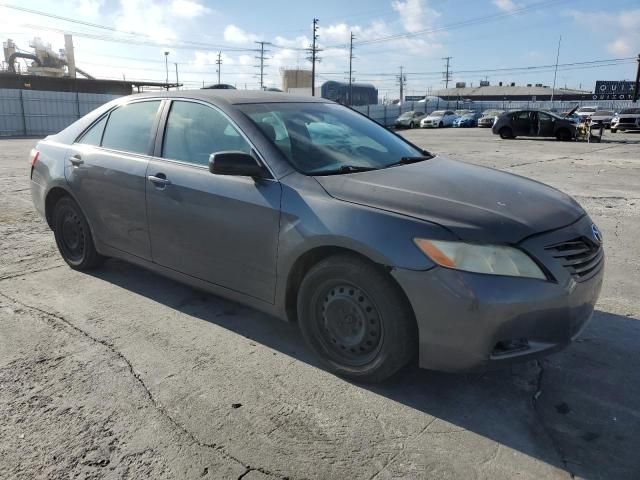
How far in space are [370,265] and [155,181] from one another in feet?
5.98

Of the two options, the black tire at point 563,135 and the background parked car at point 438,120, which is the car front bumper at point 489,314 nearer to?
the black tire at point 563,135

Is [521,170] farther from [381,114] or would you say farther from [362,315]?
[381,114]

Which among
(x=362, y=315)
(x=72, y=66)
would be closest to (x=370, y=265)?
(x=362, y=315)

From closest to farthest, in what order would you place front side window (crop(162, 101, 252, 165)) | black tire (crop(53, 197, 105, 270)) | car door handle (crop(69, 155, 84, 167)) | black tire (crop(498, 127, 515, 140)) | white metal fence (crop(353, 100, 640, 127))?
1. front side window (crop(162, 101, 252, 165))
2. car door handle (crop(69, 155, 84, 167))
3. black tire (crop(53, 197, 105, 270))
4. black tire (crop(498, 127, 515, 140))
5. white metal fence (crop(353, 100, 640, 127))

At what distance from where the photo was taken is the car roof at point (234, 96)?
3626 mm

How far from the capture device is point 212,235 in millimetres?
3361

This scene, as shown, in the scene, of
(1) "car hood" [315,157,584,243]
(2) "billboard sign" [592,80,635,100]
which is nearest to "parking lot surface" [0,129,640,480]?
(1) "car hood" [315,157,584,243]

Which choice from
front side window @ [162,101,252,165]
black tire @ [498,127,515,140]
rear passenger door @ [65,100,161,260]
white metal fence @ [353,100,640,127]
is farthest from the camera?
white metal fence @ [353,100,640,127]

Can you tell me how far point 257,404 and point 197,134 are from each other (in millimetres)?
1921

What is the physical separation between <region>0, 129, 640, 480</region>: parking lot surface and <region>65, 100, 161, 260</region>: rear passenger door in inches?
21.6

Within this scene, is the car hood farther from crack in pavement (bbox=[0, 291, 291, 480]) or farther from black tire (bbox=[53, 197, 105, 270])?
black tire (bbox=[53, 197, 105, 270])

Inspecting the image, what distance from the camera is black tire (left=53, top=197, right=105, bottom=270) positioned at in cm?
448

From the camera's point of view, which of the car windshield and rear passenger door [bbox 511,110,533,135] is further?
rear passenger door [bbox 511,110,533,135]

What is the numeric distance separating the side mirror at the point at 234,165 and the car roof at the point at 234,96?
2.10 feet
